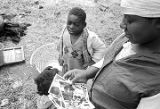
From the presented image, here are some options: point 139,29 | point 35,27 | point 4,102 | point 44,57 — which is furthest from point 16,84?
point 139,29

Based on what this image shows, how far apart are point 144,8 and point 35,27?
2.98m

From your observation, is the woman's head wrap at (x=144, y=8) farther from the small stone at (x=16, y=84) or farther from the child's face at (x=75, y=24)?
the small stone at (x=16, y=84)

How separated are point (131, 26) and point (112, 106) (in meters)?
0.52

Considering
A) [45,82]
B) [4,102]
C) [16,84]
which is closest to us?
[45,82]

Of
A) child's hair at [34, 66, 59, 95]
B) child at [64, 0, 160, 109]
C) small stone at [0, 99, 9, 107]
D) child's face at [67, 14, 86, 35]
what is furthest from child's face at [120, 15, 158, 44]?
small stone at [0, 99, 9, 107]

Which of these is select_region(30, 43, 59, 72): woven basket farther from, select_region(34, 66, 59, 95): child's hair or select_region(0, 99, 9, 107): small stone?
select_region(0, 99, 9, 107): small stone

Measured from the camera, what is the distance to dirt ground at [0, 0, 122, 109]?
268cm

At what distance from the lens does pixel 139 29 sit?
111 cm

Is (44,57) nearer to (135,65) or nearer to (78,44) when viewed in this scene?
(78,44)

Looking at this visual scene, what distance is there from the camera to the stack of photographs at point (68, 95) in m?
1.59

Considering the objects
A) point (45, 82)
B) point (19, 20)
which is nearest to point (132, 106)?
point (45, 82)

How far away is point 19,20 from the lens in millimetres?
3949

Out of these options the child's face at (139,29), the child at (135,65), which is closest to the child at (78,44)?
the child at (135,65)

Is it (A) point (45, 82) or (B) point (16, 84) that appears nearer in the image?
(A) point (45, 82)
